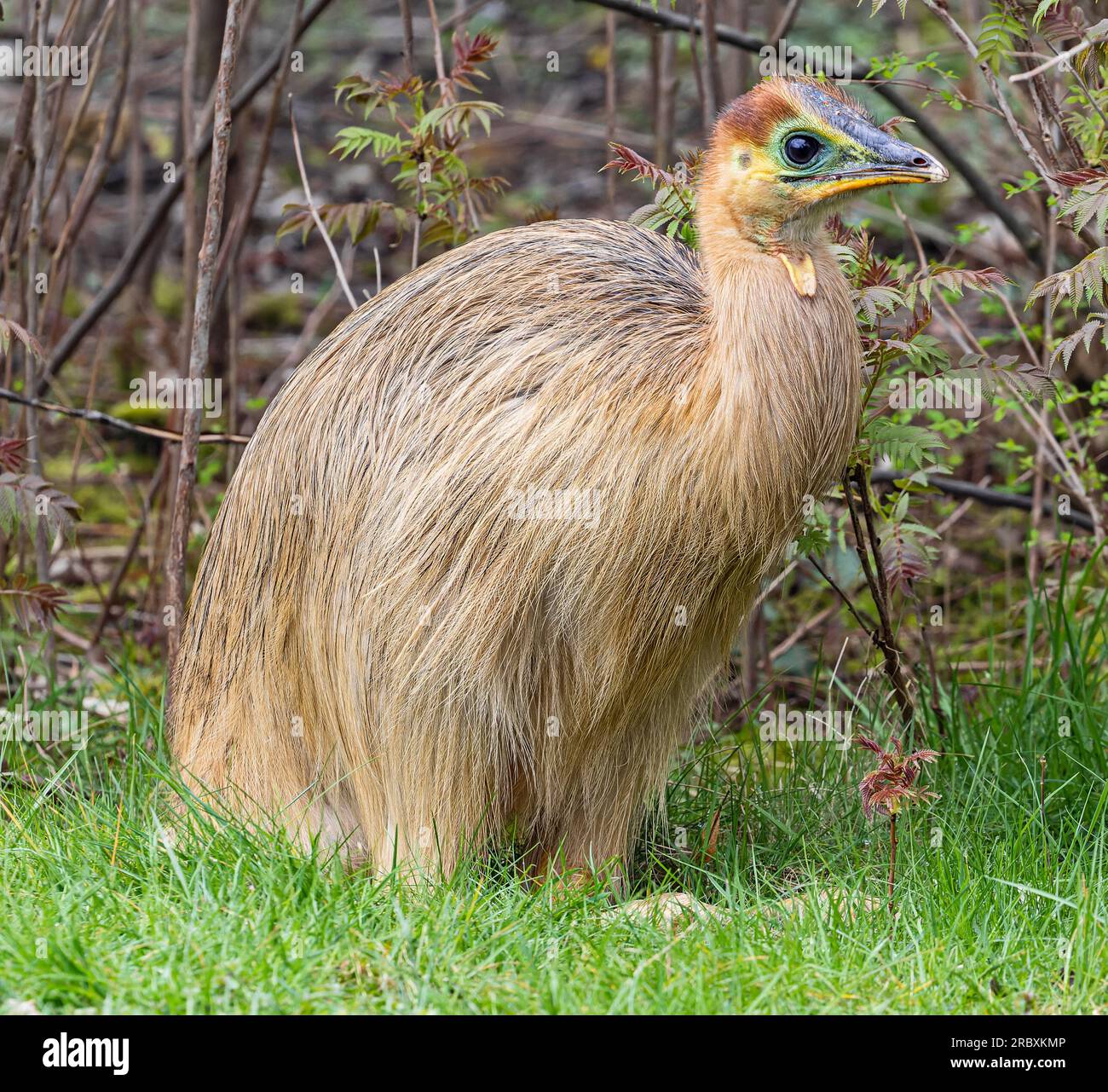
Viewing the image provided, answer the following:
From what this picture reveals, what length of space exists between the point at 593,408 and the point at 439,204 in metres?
1.60

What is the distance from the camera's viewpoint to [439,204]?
15.9 ft

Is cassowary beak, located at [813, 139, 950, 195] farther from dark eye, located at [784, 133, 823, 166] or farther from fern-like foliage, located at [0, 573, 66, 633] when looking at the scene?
fern-like foliage, located at [0, 573, 66, 633]

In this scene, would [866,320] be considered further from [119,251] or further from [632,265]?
[119,251]

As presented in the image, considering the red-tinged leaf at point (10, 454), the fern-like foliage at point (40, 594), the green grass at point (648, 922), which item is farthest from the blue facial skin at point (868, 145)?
the fern-like foliage at point (40, 594)

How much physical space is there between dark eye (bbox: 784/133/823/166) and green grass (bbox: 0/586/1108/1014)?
1.67 metres

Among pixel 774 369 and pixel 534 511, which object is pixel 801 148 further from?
pixel 534 511

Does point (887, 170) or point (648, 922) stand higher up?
point (887, 170)

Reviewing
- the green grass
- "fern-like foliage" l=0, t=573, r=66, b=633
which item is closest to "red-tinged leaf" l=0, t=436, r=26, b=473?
"fern-like foliage" l=0, t=573, r=66, b=633

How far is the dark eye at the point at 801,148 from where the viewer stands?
11.0 ft

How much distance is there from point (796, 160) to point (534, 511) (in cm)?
94

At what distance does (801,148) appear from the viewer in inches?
133

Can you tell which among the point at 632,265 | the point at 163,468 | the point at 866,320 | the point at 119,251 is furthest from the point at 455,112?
the point at 119,251

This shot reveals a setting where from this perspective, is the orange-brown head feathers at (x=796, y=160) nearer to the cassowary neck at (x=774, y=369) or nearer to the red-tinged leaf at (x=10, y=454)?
the cassowary neck at (x=774, y=369)

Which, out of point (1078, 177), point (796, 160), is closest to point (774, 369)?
point (796, 160)
